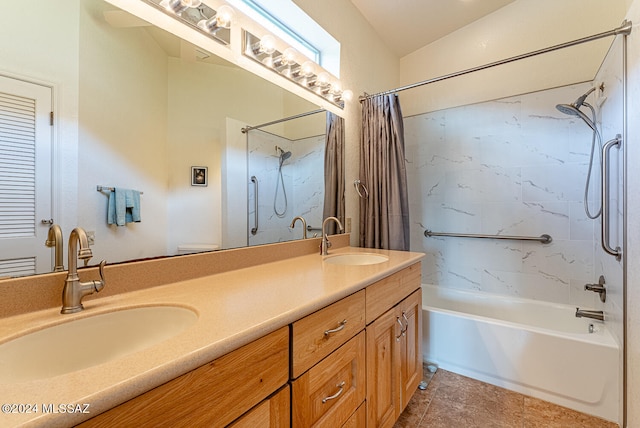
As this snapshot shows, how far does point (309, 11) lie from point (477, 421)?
2590mm

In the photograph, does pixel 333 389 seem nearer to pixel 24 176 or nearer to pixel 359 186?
pixel 24 176

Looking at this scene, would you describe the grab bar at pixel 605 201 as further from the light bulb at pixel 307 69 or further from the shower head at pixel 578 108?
the light bulb at pixel 307 69

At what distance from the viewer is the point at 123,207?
3.06ft

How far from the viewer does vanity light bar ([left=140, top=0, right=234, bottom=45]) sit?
42.1 inches

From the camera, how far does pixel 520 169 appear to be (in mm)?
2297

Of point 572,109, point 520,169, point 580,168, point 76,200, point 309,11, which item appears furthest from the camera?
point 520,169

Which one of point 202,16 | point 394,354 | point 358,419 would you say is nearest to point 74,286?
point 358,419

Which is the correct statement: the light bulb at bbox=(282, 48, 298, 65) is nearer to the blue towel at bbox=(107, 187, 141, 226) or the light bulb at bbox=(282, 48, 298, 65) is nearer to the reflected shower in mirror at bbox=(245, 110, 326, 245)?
the reflected shower in mirror at bbox=(245, 110, 326, 245)

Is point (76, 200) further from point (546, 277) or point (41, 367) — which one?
point (546, 277)

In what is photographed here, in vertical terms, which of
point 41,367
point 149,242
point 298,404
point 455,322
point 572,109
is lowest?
point 455,322

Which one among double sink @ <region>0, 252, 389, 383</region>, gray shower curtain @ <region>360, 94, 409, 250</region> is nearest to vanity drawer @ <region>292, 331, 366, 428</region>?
double sink @ <region>0, 252, 389, 383</region>

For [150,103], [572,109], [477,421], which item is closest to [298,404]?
[150,103]

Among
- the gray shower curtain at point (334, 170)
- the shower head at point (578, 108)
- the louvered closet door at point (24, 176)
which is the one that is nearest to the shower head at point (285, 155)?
the gray shower curtain at point (334, 170)

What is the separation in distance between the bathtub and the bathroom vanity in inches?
25.3
